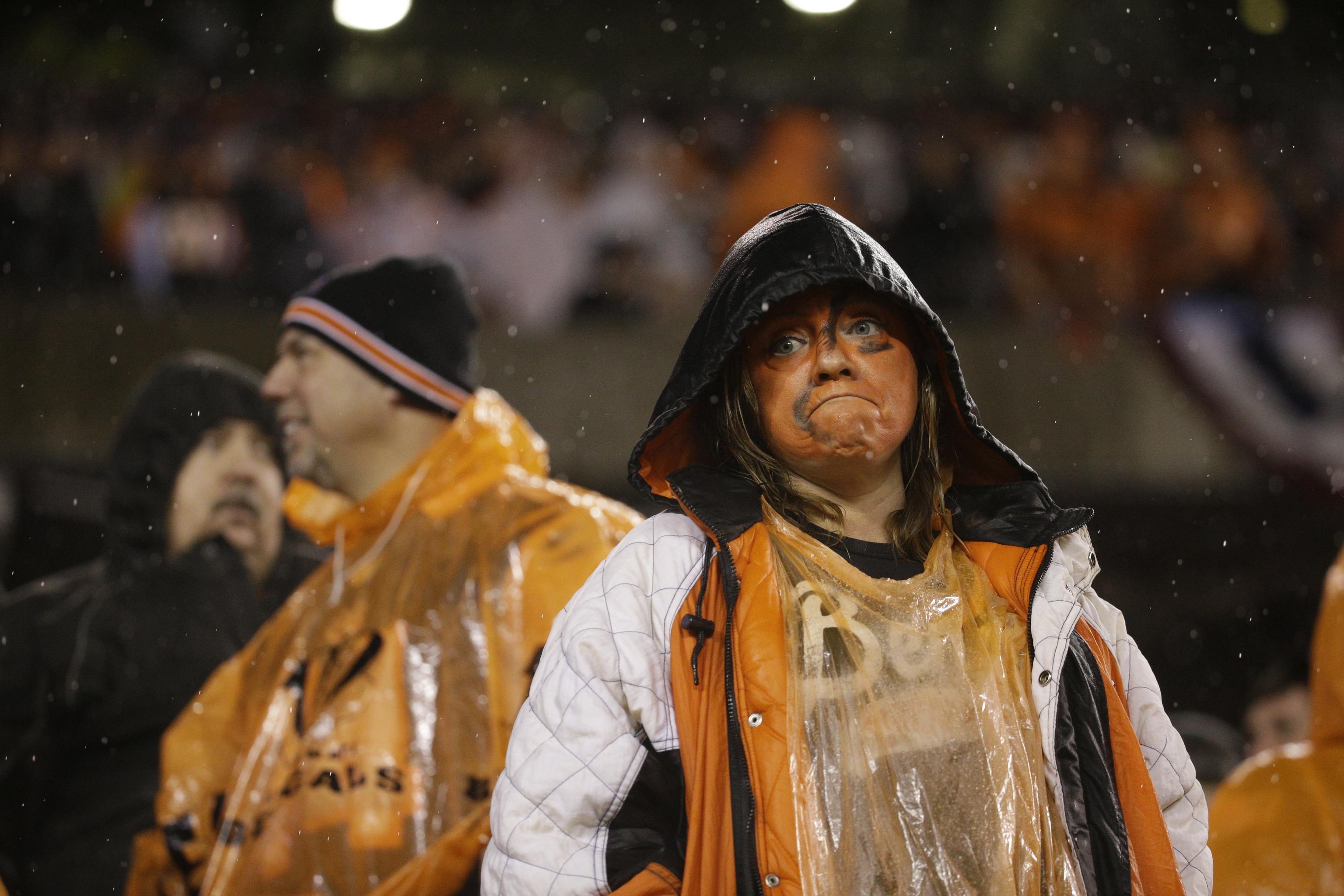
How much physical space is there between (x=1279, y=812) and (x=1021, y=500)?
153cm

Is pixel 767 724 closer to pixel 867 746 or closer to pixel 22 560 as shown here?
pixel 867 746

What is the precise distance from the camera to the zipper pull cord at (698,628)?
174 centimetres

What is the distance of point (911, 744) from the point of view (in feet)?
5.73

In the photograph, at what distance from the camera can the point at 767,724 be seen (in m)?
1.71

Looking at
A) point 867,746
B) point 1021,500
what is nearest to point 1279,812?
point 1021,500

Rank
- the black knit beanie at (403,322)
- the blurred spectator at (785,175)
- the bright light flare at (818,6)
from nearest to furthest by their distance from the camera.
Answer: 1. the black knit beanie at (403,322)
2. the bright light flare at (818,6)
3. the blurred spectator at (785,175)

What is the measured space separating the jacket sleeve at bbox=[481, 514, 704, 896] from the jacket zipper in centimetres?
7

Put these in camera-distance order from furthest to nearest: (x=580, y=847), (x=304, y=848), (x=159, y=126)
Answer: (x=159, y=126)
(x=304, y=848)
(x=580, y=847)

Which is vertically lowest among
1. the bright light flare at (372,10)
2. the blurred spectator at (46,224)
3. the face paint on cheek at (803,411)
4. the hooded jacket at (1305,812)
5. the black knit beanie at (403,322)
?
the hooded jacket at (1305,812)

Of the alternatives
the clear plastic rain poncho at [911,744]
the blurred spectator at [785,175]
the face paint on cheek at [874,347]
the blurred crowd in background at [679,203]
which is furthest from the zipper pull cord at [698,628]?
the blurred crowd in background at [679,203]

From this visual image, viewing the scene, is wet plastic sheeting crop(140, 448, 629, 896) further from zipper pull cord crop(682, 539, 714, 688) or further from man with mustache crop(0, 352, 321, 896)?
zipper pull cord crop(682, 539, 714, 688)

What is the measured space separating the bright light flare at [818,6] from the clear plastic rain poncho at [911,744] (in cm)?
456

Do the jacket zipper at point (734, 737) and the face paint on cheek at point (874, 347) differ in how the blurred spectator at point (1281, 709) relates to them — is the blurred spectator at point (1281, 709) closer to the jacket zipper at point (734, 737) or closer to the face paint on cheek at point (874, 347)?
the face paint on cheek at point (874, 347)

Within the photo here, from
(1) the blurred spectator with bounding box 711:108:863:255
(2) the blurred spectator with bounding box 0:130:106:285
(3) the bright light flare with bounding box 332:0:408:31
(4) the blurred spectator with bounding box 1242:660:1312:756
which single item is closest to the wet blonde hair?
(4) the blurred spectator with bounding box 1242:660:1312:756
